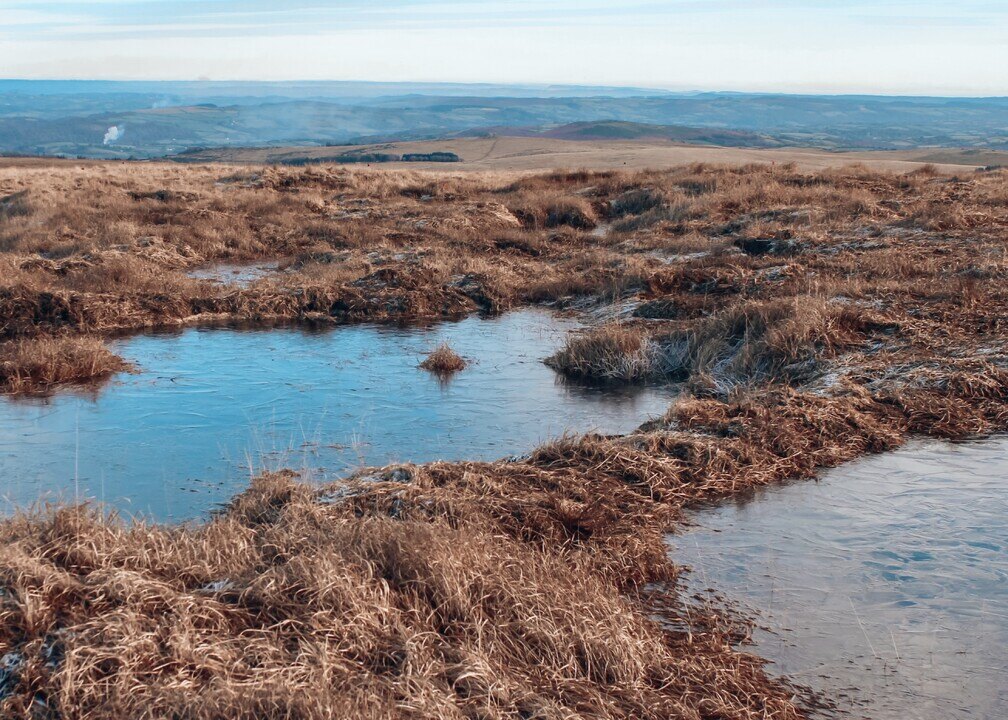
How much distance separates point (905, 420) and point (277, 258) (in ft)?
50.1

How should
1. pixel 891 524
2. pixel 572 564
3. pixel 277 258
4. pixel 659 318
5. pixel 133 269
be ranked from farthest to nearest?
pixel 277 258 < pixel 133 269 < pixel 659 318 < pixel 891 524 < pixel 572 564

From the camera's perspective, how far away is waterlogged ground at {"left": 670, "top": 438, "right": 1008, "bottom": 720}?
18.0ft

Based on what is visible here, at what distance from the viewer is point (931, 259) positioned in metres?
15.6

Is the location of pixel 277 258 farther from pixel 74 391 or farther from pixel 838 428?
pixel 838 428

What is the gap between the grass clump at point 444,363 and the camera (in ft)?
41.2

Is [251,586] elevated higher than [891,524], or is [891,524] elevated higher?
[251,586]

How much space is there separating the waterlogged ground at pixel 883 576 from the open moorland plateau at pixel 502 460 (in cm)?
27

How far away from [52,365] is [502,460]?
6.69m

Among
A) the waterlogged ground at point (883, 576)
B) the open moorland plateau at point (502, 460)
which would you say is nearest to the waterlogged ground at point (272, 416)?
the open moorland plateau at point (502, 460)

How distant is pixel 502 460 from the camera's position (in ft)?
28.6

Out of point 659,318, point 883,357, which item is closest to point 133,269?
point 659,318

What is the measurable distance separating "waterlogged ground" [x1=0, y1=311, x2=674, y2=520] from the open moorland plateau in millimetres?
649

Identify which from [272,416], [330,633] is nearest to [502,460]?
[272,416]

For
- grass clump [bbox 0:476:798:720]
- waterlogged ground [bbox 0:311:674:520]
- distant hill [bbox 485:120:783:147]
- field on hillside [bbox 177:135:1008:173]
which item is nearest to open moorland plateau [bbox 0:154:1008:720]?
grass clump [bbox 0:476:798:720]
